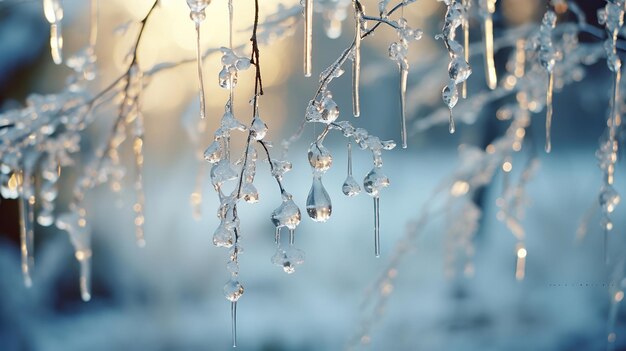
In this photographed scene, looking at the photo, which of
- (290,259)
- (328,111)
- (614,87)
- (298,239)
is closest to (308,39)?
(328,111)

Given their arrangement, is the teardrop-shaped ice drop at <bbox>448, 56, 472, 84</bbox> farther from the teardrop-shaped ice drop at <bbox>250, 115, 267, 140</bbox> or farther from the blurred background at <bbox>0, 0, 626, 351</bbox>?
the blurred background at <bbox>0, 0, 626, 351</bbox>

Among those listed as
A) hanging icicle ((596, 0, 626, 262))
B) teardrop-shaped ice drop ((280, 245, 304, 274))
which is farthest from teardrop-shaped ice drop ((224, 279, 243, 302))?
hanging icicle ((596, 0, 626, 262))

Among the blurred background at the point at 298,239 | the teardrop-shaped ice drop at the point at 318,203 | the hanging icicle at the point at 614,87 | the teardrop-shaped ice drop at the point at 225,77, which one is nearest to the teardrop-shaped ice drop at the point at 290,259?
the teardrop-shaped ice drop at the point at 318,203

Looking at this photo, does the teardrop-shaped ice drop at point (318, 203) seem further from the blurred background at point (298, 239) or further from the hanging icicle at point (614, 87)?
the blurred background at point (298, 239)

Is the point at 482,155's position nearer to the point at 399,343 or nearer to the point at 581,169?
the point at 399,343

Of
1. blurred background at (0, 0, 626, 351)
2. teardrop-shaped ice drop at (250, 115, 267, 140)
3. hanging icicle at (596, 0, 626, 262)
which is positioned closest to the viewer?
teardrop-shaped ice drop at (250, 115, 267, 140)

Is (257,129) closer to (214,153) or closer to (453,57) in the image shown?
(214,153)
